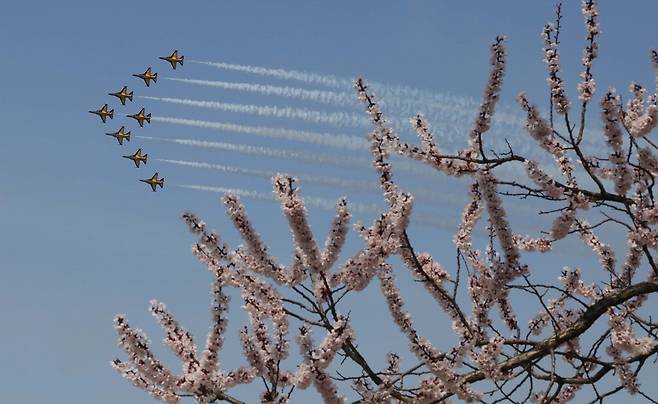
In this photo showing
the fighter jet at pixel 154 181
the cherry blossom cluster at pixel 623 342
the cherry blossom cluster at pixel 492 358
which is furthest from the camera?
the fighter jet at pixel 154 181

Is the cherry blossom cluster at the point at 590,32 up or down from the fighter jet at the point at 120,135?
down

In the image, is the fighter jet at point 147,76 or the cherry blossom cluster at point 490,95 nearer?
the cherry blossom cluster at point 490,95

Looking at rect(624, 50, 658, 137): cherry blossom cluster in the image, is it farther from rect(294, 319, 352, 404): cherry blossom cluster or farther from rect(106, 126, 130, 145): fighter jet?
rect(106, 126, 130, 145): fighter jet

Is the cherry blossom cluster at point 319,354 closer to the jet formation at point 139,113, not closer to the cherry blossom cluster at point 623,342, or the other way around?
the cherry blossom cluster at point 623,342

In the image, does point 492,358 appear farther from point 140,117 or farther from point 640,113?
point 140,117

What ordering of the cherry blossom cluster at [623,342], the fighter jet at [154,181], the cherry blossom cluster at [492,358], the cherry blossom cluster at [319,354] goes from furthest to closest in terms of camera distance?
the fighter jet at [154,181] → the cherry blossom cluster at [623,342] → the cherry blossom cluster at [492,358] → the cherry blossom cluster at [319,354]

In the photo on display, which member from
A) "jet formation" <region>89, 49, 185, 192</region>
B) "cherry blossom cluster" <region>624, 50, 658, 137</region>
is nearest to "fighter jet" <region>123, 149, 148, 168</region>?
"jet formation" <region>89, 49, 185, 192</region>

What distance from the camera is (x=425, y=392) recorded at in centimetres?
1316

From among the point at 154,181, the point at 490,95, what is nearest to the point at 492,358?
the point at 490,95

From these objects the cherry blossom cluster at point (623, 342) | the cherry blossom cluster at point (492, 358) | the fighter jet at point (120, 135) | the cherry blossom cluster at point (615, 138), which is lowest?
the cherry blossom cluster at point (492, 358)

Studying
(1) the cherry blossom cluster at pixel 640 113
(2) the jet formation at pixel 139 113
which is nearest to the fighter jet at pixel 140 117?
(2) the jet formation at pixel 139 113

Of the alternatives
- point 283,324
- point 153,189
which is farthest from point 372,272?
point 153,189

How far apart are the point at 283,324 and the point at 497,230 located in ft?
12.1

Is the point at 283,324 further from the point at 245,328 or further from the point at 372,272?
the point at 372,272
